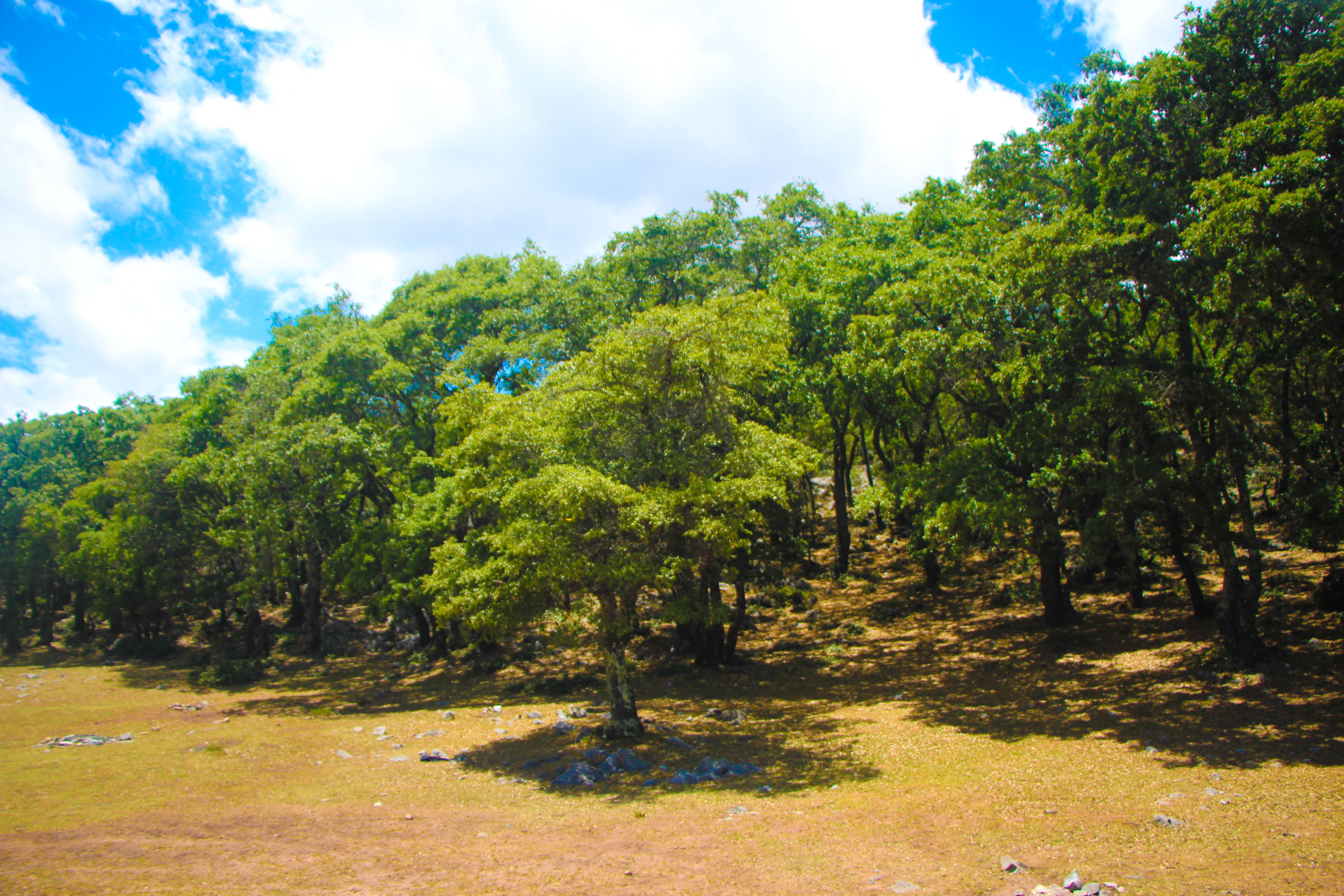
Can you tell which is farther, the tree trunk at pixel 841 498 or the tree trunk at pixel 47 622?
the tree trunk at pixel 47 622

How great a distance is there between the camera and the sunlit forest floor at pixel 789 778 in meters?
7.95

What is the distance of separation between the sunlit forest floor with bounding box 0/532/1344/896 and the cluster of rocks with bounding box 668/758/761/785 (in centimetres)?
37

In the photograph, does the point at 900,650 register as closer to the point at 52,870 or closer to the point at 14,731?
the point at 52,870

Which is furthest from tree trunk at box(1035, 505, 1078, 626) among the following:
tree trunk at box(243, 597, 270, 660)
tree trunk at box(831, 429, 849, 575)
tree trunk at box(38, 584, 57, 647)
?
tree trunk at box(38, 584, 57, 647)

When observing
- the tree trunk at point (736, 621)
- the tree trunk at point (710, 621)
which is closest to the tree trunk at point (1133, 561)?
the tree trunk at point (710, 621)

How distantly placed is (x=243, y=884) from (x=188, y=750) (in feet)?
33.0

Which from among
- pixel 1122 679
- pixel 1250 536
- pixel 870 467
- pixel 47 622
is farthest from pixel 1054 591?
pixel 47 622

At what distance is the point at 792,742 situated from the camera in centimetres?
1438

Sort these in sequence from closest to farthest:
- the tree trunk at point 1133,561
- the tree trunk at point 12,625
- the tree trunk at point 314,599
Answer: the tree trunk at point 1133,561 → the tree trunk at point 314,599 → the tree trunk at point 12,625

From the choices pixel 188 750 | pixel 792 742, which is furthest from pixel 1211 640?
pixel 188 750

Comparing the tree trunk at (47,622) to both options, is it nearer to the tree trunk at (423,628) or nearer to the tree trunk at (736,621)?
the tree trunk at (423,628)

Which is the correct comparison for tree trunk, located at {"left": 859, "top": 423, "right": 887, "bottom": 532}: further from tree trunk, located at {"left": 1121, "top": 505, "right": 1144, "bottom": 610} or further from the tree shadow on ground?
tree trunk, located at {"left": 1121, "top": 505, "right": 1144, "bottom": 610}

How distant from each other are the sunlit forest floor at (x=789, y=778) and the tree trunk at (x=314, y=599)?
531cm

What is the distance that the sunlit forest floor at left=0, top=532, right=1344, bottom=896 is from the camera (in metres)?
7.95
